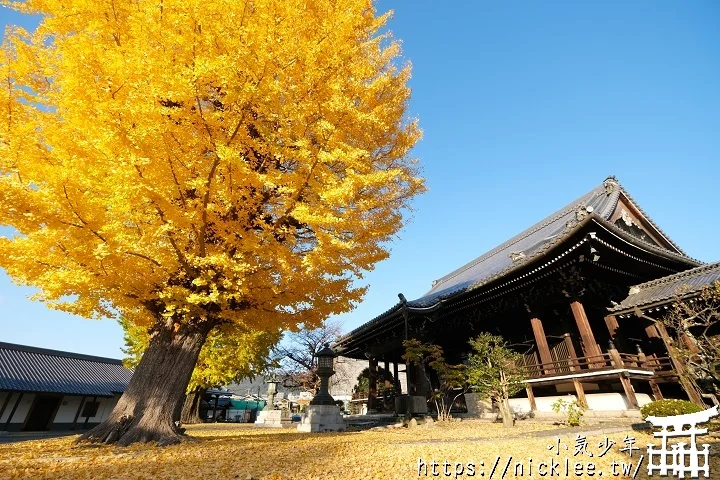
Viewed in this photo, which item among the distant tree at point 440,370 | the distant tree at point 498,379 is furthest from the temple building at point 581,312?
the distant tree at point 498,379

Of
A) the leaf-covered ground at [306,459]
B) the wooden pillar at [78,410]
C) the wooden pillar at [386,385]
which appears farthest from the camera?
the wooden pillar at [78,410]

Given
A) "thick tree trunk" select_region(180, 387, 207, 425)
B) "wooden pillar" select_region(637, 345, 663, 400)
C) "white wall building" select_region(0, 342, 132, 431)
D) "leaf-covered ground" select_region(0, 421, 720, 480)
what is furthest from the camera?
"thick tree trunk" select_region(180, 387, 207, 425)

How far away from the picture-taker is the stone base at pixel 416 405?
1172cm

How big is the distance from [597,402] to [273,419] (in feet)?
43.5

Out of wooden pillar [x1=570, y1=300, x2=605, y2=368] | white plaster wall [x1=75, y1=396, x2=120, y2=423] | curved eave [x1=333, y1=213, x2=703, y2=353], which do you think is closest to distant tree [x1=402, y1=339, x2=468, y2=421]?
curved eave [x1=333, y1=213, x2=703, y2=353]

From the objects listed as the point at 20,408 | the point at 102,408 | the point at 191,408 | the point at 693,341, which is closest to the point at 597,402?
the point at 693,341

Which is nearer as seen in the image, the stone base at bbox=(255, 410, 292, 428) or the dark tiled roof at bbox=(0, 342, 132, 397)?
the stone base at bbox=(255, 410, 292, 428)

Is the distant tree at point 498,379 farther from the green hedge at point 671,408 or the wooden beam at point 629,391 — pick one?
the green hedge at point 671,408

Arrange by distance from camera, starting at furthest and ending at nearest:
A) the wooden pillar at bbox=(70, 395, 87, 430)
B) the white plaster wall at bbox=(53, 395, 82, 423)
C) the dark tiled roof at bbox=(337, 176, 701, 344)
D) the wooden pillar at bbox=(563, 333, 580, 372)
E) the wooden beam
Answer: the wooden pillar at bbox=(70, 395, 87, 430)
the white plaster wall at bbox=(53, 395, 82, 423)
the wooden pillar at bbox=(563, 333, 580, 372)
the dark tiled roof at bbox=(337, 176, 701, 344)
the wooden beam

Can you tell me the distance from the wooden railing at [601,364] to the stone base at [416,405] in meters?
3.66

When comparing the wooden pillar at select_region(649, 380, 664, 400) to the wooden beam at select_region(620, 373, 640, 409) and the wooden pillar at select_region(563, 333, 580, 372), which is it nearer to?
the wooden beam at select_region(620, 373, 640, 409)

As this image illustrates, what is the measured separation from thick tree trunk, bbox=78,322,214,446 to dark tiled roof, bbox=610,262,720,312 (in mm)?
10383

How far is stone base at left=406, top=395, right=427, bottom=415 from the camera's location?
11719mm

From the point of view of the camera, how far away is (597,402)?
9.36 metres
